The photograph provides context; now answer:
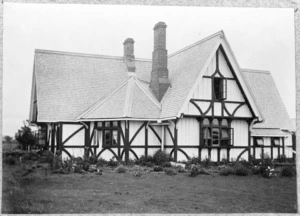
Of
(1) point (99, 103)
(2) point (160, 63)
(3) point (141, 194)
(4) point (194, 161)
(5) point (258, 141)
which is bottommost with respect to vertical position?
(3) point (141, 194)

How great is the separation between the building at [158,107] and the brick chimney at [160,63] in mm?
55

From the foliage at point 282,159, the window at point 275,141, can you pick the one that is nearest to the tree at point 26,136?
the window at point 275,141

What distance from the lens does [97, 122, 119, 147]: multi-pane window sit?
63.2 ft

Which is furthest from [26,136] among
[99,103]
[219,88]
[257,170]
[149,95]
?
[257,170]

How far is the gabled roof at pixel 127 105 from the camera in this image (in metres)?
19.1

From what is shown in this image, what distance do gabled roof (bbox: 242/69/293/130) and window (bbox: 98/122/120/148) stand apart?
9.49 metres

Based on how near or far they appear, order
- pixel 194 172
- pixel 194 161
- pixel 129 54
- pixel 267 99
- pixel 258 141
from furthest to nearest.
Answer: pixel 267 99 → pixel 129 54 → pixel 258 141 → pixel 194 161 → pixel 194 172

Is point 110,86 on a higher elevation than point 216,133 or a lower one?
higher

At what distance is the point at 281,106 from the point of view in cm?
2575

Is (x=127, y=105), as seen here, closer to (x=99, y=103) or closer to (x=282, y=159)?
(x=99, y=103)

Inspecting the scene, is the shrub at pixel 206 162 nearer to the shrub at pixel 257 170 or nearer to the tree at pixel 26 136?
the shrub at pixel 257 170

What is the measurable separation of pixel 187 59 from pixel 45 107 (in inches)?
332

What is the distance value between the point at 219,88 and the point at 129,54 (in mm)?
Answer: 7767

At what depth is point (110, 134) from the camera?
19328 millimetres
